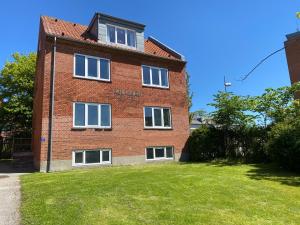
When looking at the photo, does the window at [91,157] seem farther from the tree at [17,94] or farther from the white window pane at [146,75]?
the tree at [17,94]

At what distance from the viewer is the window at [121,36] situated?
20.0m

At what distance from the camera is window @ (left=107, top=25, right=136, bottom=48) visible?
2005cm

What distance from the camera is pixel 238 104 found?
19.8 metres

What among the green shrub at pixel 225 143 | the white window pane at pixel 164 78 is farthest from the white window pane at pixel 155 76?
the green shrub at pixel 225 143

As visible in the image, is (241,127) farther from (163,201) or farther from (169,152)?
(163,201)

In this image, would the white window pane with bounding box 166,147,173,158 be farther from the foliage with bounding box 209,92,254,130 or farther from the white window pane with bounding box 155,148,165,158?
the foliage with bounding box 209,92,254,130

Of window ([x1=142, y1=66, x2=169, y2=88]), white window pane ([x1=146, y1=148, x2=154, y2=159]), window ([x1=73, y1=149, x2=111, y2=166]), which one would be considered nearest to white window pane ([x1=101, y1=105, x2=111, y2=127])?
window ([x1=73, y1=149, x2=111, y2=166])

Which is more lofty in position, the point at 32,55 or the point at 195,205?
the point at 32,55

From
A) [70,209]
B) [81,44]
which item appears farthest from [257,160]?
[70,209]

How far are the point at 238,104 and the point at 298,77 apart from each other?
23.1 m

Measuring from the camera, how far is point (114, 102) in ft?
59.9

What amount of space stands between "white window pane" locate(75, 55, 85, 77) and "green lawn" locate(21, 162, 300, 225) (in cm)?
868

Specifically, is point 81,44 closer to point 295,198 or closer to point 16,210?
point 16,210

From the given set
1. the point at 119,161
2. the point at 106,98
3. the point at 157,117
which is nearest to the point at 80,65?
the point at 106,98
